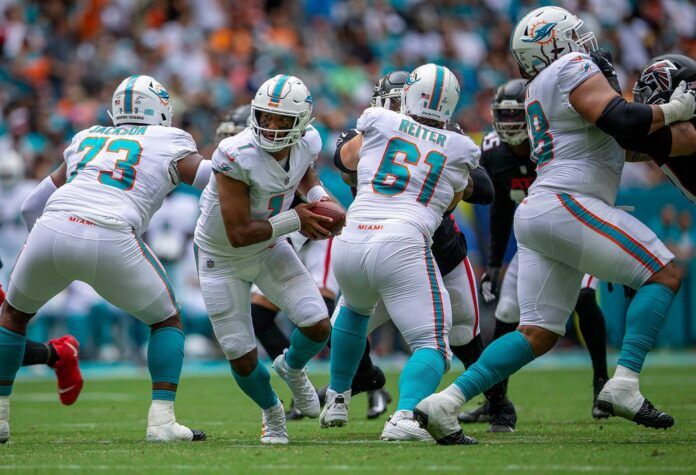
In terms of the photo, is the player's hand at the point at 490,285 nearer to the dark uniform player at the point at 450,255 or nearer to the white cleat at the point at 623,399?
the dark uniform player at the point at 450,255

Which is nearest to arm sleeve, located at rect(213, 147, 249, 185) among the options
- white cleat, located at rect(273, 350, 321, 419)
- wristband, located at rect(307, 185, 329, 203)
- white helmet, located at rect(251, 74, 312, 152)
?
white helmet, located at rect(251, 74, 312, 152)

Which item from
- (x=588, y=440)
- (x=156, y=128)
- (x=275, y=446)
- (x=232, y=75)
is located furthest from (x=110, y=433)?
(x=232, y=75)

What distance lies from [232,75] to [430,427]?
36.6 ft

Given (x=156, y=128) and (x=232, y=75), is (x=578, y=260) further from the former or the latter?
(x=232, y=75)

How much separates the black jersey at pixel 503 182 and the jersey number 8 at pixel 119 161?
8.47 ft

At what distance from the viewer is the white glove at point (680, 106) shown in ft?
18.4

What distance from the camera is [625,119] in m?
5.51

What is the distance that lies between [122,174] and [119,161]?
0.07 m

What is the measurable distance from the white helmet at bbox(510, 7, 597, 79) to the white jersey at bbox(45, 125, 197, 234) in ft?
6.16

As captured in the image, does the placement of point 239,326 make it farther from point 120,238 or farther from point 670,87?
point 670,87

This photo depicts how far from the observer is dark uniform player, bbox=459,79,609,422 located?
7414mm

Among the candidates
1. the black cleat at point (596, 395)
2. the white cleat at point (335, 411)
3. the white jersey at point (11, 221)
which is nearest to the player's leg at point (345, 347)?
the white cleat at point (335, 411)

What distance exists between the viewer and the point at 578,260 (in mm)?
5754

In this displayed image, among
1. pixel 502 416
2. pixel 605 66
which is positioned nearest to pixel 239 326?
pixel 502 416
